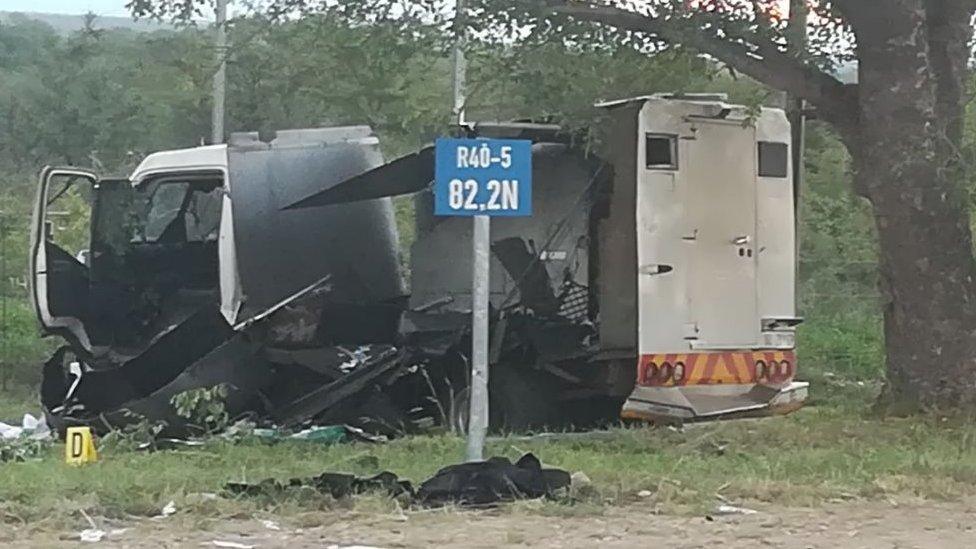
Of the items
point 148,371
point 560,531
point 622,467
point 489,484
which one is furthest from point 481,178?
point 148,371

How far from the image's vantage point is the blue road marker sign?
888 centimetres

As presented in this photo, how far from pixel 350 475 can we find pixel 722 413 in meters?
4.30

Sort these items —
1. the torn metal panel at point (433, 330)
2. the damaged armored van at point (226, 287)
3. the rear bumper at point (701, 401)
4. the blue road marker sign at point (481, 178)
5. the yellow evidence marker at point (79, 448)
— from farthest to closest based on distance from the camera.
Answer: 1. the torn metal panel at point (433, 330)
2. the damaged armored van at point (226, 287)
3. the rear bumper at point (701, 401)
4. the yellow evidence marker at point (79, 448)
5. the blue road marker sign at point (481, 178)

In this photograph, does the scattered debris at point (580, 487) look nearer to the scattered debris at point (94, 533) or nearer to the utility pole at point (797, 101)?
the scattered debris at point (94, 533)

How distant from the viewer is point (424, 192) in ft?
42.3

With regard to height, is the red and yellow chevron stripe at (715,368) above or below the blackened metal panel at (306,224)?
below

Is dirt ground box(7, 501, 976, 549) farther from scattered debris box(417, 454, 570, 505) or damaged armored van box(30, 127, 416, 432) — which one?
damaged armored van box(30, 127, 416, 432)

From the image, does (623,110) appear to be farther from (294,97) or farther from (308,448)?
(294,97)

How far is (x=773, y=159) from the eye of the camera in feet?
41.1

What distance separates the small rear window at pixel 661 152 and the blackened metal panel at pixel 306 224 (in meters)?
2.26

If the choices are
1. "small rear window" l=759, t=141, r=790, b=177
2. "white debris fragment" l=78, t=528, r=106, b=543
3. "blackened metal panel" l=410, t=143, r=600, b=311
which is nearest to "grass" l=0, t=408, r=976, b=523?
"white debris fragment" l=78, t=528, r=106, b=543

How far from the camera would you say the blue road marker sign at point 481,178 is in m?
8.88

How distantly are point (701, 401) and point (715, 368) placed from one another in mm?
262

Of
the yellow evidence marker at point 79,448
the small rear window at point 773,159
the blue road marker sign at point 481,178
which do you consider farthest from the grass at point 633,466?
the small rear window at point 773,159
